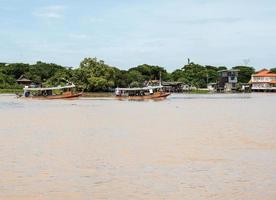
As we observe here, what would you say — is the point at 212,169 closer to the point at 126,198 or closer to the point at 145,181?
the point at 145,181

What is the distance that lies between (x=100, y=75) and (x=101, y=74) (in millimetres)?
244

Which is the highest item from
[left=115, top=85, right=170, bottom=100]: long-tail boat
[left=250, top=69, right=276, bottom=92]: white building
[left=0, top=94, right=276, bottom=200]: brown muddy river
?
[left=250, top=69, right=276, bottom=92]: white building

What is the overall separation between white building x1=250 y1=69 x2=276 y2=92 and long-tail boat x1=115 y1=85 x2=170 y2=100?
37727 mm

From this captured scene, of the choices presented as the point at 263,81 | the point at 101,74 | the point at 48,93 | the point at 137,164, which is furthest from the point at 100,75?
the point at 137,164

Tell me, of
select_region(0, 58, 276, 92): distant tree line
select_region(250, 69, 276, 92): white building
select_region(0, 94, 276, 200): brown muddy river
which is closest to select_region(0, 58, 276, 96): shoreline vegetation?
select_region(0, 58, 276, 92): distant tree line

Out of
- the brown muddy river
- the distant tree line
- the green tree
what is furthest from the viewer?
the green tree

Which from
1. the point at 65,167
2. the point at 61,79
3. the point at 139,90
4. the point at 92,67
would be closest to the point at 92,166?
the point at 65,167

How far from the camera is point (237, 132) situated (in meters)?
23.6

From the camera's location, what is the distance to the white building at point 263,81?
105000 millimetres

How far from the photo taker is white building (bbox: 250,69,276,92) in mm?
105000

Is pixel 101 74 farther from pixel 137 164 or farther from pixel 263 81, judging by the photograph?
pixel 137 164

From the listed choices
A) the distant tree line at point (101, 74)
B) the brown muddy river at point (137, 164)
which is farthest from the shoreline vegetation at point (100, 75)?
the brown muddy river at point (137, 164)

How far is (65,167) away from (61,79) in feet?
239

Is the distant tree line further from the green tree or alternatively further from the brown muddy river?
the brown muddy river
